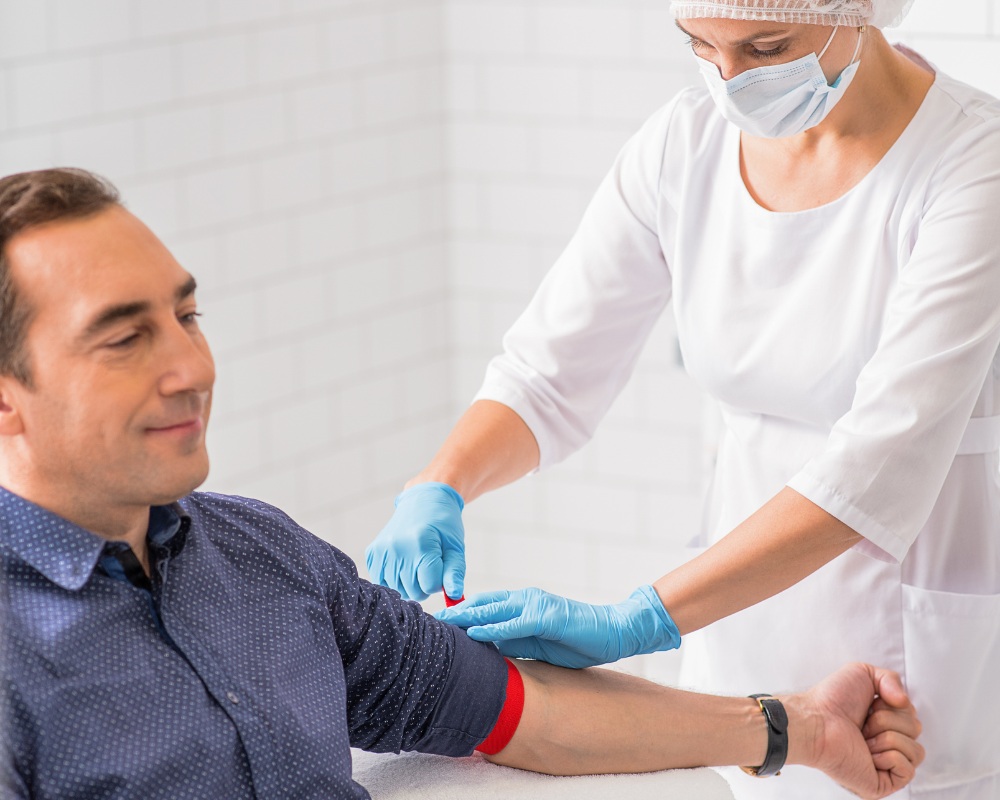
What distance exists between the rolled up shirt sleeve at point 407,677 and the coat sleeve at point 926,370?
0.44 metres

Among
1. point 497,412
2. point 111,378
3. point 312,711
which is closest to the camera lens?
point 111,378

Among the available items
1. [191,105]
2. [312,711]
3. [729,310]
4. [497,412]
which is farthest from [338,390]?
[312,711]

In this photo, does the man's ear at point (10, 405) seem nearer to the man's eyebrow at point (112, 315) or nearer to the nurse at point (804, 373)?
the man's eyebrow at point (112, 315)

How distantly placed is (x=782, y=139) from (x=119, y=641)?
106 centimetres

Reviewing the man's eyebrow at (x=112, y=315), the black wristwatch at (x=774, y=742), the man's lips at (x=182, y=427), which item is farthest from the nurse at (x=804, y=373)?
the man's eyebrow at (x=112, y=315)

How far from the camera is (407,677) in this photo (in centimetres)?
149

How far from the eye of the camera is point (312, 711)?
4.38 feet

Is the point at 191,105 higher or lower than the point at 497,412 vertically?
higher

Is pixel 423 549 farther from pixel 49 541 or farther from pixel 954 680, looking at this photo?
pixel 954 680

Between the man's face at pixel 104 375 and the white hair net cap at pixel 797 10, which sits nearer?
→ the man's face at pixel 104 375

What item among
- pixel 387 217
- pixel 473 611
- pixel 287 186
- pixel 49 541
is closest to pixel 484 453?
pixel 473 611

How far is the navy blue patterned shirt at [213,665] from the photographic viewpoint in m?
1.15

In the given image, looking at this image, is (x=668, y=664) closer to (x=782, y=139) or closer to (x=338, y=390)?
(x=338, y=390)

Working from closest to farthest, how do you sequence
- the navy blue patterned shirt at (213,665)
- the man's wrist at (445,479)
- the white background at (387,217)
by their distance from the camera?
the navy blue patterned shirt at (213,665) → the man's wrist at (445,479) → the white background at (387,217)
